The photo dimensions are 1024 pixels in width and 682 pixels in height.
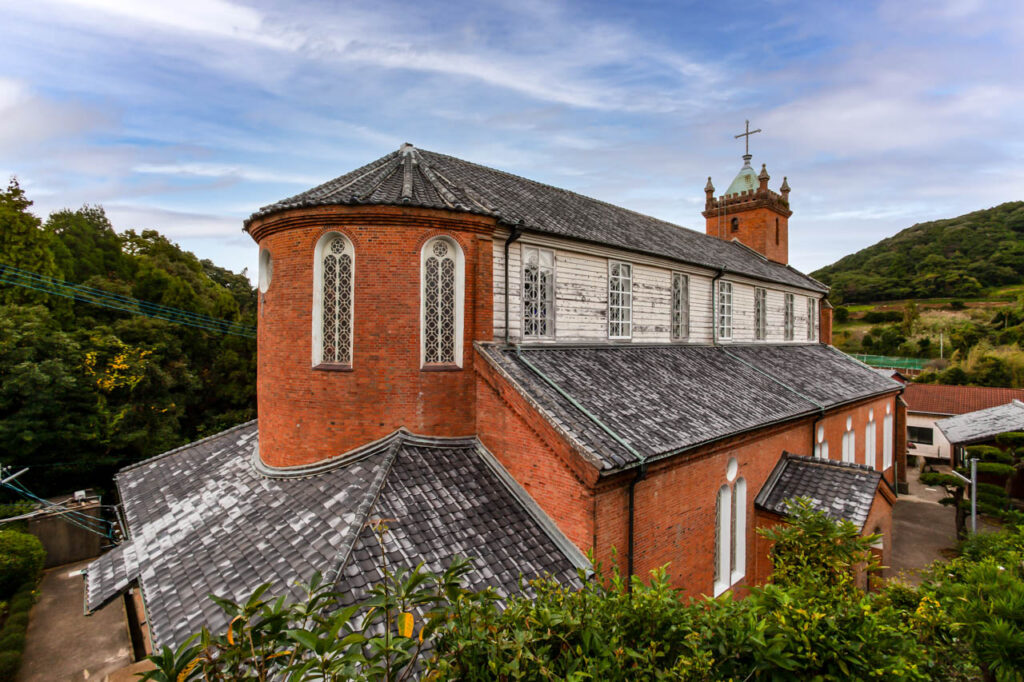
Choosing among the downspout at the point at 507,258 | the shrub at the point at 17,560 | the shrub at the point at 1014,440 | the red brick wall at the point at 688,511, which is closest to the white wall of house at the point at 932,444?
the shrub at the point at 1014,440

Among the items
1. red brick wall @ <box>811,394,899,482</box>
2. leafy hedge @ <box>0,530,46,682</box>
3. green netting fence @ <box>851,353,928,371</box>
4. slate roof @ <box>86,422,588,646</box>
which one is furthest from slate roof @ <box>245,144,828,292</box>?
green netting fence @ <box>851,353,928,371</box>

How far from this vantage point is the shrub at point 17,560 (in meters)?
16.4

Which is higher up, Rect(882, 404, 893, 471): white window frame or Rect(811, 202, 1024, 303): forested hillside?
Rect(811, 202, 1024, 303): forested hillside

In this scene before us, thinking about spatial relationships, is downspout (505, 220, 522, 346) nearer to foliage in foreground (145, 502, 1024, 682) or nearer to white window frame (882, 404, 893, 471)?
foliage in foreground (145, 502, 1024, 682)

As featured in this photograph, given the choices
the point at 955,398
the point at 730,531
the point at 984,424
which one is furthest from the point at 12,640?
the point at 955,398

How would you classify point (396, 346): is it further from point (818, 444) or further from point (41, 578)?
point (41, 578)

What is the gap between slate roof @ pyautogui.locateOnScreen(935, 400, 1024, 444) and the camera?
19047 millimetres

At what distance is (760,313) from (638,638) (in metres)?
18.8

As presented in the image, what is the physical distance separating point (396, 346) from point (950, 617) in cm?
797

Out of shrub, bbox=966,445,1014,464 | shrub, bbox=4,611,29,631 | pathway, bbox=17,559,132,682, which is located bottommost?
pathway, bbox=17,559,132,682

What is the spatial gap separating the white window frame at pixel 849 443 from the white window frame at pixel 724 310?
540cm

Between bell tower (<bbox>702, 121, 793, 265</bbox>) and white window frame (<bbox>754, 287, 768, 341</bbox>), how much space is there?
19.3 ft

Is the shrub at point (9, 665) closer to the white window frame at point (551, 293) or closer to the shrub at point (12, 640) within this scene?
the shrub at point (12, 640)

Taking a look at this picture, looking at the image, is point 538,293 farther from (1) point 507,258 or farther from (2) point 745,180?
(2) point 745,180
